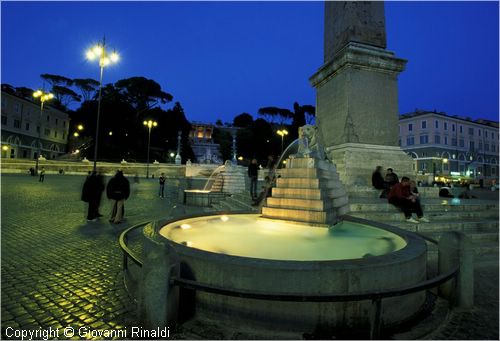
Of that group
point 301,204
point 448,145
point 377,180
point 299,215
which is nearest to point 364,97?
point 377,180

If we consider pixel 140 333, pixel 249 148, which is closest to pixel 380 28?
pixel 140 333

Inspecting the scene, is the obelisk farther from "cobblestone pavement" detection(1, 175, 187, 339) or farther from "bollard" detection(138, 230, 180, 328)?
"bollard" detection(138, 230, 180, 328)

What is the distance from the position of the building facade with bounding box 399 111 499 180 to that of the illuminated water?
2330 inches

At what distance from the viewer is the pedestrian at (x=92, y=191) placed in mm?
9102

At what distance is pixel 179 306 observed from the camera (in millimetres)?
2971

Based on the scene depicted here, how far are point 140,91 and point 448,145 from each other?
231 ft

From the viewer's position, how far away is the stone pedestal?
9.15 m

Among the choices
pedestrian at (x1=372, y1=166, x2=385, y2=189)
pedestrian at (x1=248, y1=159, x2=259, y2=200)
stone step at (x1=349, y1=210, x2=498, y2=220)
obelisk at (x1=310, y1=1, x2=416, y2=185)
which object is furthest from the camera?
pedestrian at (x1=248, y1=159, x2=259, y2=200)

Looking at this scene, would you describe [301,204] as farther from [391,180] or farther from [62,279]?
[62,279]

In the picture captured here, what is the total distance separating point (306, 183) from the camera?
611 cm

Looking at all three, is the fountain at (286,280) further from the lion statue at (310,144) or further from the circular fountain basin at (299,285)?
the lion statue at (310,144)

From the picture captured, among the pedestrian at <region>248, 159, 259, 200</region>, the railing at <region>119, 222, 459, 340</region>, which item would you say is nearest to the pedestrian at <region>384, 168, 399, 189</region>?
the pedestrian at <region>248, 159, 259, 200</region>

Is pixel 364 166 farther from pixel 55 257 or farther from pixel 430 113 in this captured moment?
pixel 430 113

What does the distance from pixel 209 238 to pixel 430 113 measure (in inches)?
2625
